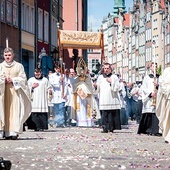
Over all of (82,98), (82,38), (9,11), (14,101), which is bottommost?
(14,101)

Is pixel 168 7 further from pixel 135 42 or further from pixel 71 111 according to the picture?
pixel 71 111

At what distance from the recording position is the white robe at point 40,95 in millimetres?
24594

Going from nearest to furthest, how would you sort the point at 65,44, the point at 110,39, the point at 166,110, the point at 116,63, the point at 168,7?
1. the point at 166,110
2. the point at 65,44
3. the point at 168,7
4. the point at 116,63
5. the point at 110,39

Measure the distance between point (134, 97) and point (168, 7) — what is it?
80.5 m

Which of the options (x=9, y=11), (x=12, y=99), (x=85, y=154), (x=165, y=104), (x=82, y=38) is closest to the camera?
(x=85, y=154)

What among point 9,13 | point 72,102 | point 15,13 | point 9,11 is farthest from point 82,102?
point 15,13

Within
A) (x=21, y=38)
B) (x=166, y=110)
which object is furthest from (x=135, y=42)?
(x=166, y=110)

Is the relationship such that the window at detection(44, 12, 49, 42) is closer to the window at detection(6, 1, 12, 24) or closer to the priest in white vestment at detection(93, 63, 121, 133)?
the window at detection(6, 1, 12, 24)

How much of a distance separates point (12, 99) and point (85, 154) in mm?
5016

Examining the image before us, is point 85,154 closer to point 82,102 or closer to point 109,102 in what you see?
point 109,102

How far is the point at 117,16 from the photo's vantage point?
192750 millimetres

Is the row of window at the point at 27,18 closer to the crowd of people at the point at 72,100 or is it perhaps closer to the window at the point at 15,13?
the window at the point at 15,13

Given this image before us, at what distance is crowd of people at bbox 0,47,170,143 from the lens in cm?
1850

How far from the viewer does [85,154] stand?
14.0 metres
